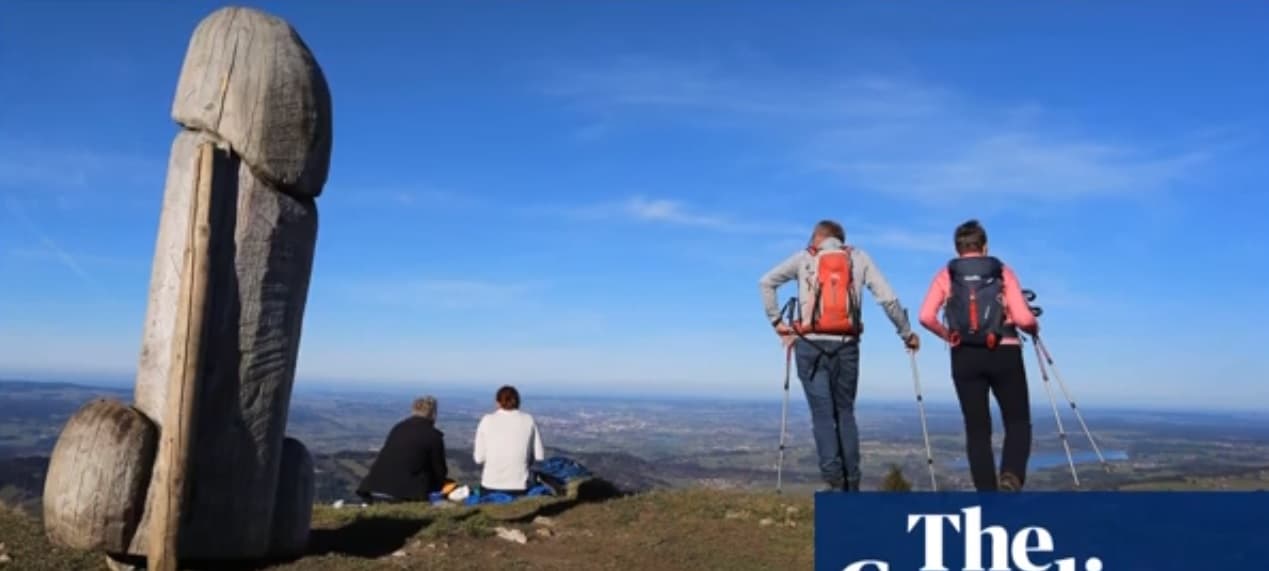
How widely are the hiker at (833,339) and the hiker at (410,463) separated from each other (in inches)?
209

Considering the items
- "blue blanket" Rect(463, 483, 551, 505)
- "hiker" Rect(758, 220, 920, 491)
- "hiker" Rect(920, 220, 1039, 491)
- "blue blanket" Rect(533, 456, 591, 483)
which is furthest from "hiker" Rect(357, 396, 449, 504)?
"hiker" Rect(920, 220, 1039, 491)

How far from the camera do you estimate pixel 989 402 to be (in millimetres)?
8914

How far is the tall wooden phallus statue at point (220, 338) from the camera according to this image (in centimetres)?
731

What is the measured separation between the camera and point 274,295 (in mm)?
7891

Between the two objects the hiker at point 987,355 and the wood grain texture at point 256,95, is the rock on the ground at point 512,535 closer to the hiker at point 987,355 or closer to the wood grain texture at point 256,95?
the wood grain texture at point 256,95

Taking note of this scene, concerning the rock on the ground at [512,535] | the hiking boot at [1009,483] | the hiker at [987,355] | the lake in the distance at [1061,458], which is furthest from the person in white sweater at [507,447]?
the hiking boot at [1009,483]

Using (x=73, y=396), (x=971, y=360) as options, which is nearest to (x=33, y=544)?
(x=971, y=360)

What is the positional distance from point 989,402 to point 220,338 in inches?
250

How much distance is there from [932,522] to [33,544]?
21.8 feet

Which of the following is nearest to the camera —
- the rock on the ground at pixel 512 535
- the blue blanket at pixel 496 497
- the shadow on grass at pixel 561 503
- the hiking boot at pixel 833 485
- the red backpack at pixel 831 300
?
the rock on the ground at pixel 512 535

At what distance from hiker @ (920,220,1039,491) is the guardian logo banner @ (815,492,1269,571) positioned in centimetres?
198

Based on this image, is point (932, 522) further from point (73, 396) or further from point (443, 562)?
point (73, 396)

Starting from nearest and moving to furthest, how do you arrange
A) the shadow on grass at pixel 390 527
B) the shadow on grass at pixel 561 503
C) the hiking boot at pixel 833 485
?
the shadow on grass at pixel 390 527, the hiking boot at pixel 833 485, the shadow on grass at pixel 561 503

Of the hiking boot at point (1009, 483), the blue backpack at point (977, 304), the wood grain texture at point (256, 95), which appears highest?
the wood grain texture at point (256, 95)
